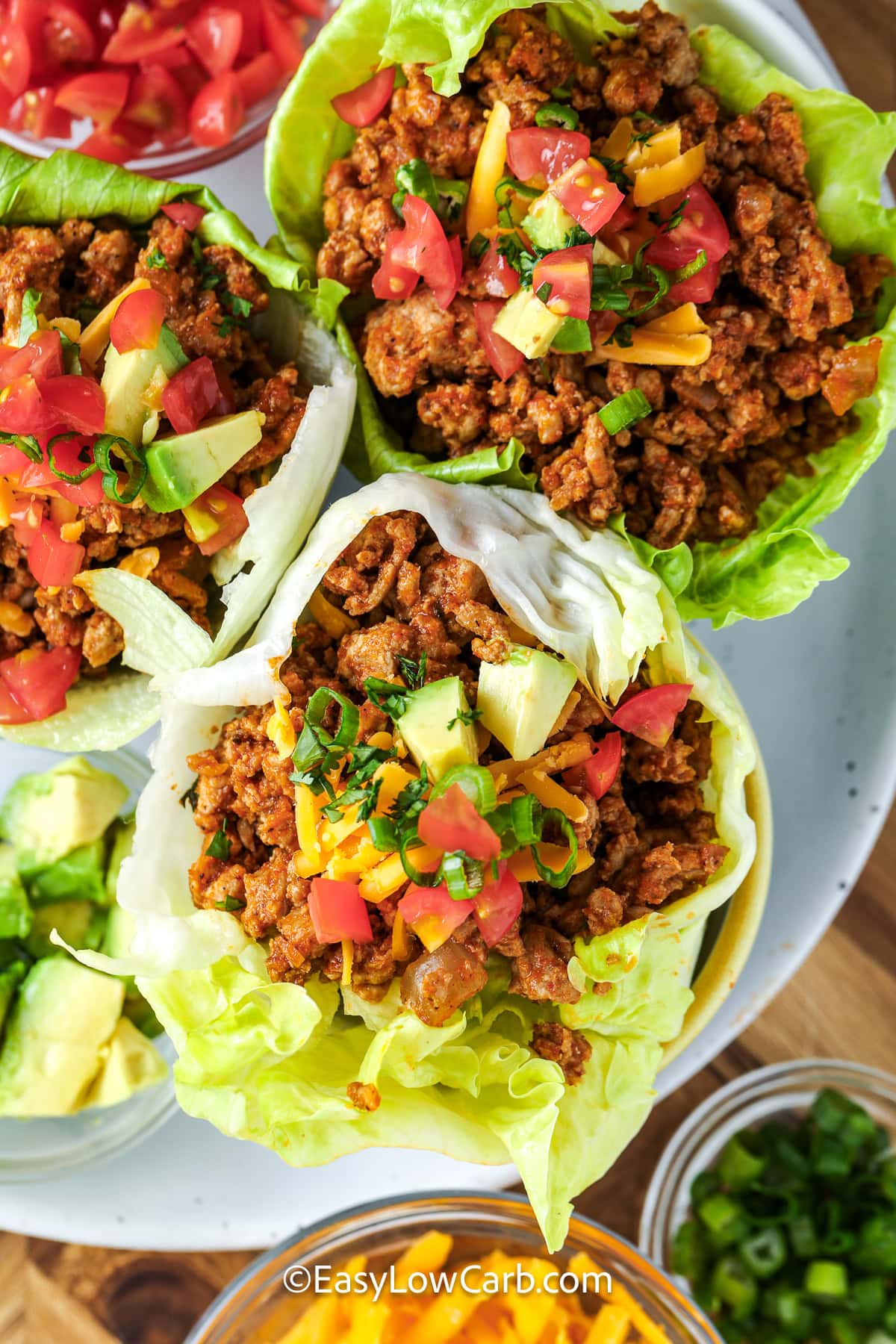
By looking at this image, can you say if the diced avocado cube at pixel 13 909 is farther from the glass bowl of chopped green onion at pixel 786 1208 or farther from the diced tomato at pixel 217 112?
the diced tomato at pixel 217 112

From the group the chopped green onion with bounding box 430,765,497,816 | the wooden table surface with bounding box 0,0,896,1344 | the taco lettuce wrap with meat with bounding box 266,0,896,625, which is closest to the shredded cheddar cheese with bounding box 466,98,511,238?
the taco lettuce wrap with meat with bounding box 266,0,896,625

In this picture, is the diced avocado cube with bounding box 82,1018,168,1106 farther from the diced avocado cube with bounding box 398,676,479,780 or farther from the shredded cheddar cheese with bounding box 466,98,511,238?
the shredded cheddar cheese with bounding box 466,98,511,238

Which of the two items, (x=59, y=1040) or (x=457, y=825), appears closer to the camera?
(x=457, y=825)

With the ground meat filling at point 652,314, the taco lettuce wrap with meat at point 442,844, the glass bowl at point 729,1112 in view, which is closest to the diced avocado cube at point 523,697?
the taco lettuce wrap with meat at point 442,844

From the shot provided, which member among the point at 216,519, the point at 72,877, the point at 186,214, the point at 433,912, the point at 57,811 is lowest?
the point at 72,877

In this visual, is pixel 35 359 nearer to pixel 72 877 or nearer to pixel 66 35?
pixel 66 35

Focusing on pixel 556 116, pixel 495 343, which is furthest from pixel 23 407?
pixel 556 116

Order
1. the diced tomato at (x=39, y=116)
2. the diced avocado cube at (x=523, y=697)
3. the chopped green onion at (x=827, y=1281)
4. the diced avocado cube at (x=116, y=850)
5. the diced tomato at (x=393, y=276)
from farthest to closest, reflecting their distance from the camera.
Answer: the chopped green onion at (x=827, y=1281), the diced avocado cube at (x=116, y=850), the diced tomato at (x=39, y=116), the diced tomato at (x=393, y=276), the diced avocado cube at (x=523, y=697)
